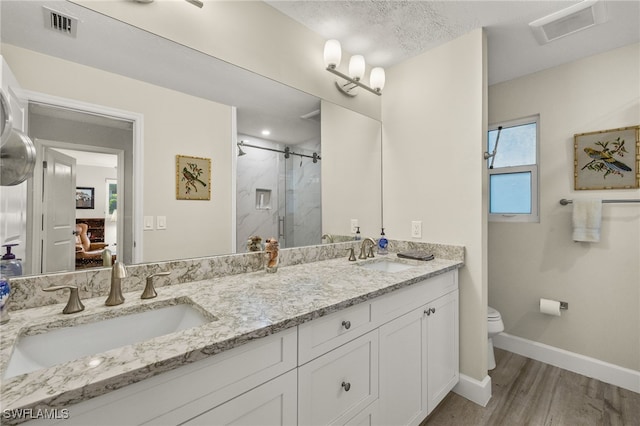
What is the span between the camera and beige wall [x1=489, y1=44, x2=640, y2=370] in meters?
2.00

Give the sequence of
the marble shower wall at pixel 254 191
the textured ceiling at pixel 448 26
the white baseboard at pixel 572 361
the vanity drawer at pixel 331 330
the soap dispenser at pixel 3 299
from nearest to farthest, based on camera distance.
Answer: the soap dispenser at pixel 3 299 < the vanity drawer at pixel 331 330 < the marble shower wall at pixel 254 191 < the textured ceiling at pixel 448 26 < the white baseboard at pixel 572 361

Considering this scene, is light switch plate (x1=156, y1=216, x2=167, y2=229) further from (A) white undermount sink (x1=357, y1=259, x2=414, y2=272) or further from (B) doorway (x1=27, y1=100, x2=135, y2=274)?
(A) white undermount sink (x1=357, y1=259, x2=414, y2=272)

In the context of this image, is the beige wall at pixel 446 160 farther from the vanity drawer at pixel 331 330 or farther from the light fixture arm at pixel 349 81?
the vanity drawer at pixel 331 330

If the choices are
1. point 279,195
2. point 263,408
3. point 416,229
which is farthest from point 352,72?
point 263,408

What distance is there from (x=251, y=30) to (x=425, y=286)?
1.75m

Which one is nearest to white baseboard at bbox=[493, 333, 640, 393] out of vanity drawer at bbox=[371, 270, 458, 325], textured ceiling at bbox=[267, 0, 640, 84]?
vanity drawer at bbox=[371, 270, 458, 325]

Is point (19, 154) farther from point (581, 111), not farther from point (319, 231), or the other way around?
point (581, 111)

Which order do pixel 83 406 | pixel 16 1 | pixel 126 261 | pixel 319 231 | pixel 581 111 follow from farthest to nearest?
1. pixel 581 111
2. pixel 319 231
3. pixel 126 261
4. pixel 16 1
5. pixel 83 406

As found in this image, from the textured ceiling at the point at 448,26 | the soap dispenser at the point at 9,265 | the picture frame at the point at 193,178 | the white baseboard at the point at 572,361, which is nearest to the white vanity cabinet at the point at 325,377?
the soap dispenser at the point at 9,265

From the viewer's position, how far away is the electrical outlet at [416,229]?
2.13 meters

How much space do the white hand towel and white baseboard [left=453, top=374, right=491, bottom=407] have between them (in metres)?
1.30

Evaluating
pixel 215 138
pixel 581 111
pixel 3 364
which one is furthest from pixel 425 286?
pixel 581 111

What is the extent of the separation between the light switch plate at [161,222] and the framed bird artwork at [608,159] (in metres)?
2.94

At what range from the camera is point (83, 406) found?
22.2 inches
